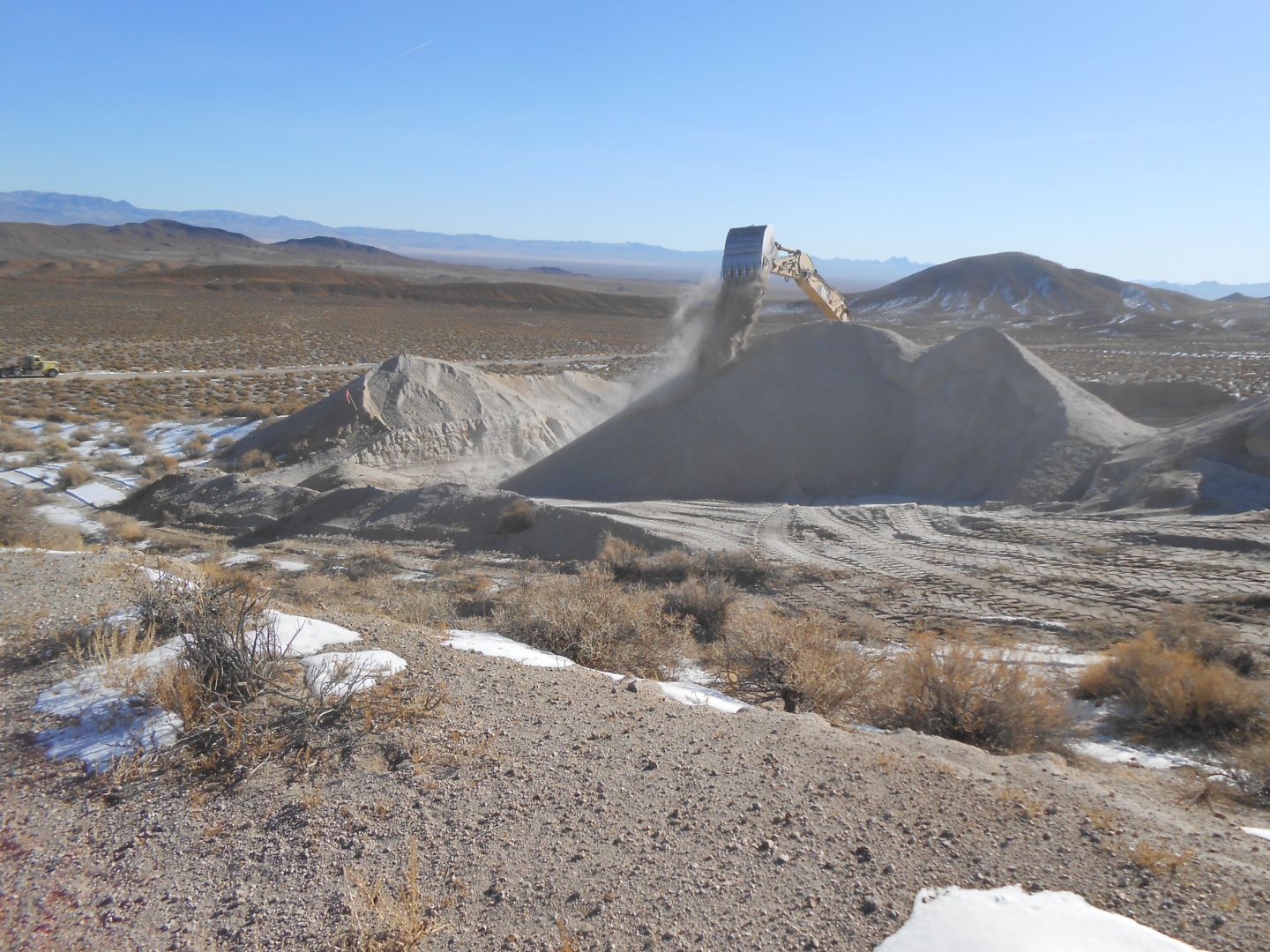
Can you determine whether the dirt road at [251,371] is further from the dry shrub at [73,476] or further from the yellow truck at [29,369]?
the dry shrub at [73,476]

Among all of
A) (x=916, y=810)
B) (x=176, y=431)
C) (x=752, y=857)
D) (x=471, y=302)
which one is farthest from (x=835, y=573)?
(x=471, y=302)

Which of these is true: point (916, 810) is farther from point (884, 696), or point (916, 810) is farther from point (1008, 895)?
point (884, 696)

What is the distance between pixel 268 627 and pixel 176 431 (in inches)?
919

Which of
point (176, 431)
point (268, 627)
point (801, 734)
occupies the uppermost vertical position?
point (268, 627)

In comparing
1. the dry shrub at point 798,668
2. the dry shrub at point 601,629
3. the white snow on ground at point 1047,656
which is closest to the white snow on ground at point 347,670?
the dry shrub at point 601,629

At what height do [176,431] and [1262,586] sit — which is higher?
[1262,586]

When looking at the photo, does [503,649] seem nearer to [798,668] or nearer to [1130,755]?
[798,668]

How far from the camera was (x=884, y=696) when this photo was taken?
23.4 feet

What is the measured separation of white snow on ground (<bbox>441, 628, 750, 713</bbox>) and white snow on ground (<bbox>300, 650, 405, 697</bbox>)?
3.15 ft

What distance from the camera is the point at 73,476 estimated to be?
1964cm

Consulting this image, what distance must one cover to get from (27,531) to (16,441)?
39.0ft

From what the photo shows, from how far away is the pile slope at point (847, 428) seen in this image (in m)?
16.3

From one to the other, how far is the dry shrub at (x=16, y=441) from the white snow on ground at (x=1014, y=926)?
2605 cm

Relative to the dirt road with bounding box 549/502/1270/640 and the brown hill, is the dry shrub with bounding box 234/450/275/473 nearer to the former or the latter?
the dirt road with bounding box 549/502/1270/640
